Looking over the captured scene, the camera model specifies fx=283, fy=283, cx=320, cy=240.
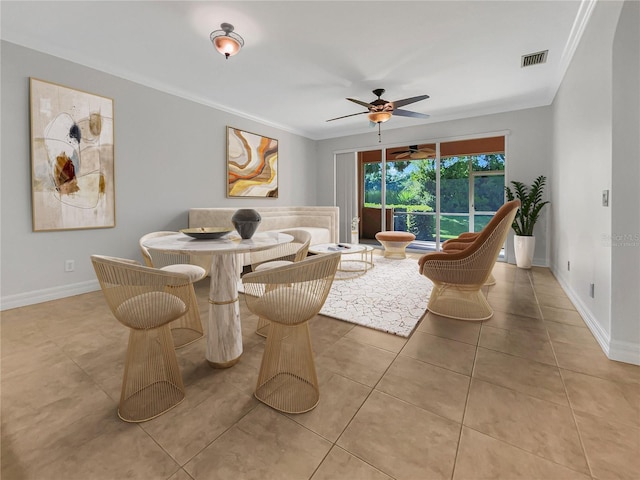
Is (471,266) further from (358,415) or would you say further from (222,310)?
(222,310)

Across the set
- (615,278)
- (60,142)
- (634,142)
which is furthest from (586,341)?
(60,142)

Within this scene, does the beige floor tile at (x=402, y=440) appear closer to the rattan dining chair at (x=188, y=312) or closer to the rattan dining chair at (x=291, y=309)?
the rattan dining chair at (x=291, y=309)

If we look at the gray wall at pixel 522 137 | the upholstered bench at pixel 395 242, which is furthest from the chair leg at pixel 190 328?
the gray wall at pixel 522 137

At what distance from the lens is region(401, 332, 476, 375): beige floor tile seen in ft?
5.86

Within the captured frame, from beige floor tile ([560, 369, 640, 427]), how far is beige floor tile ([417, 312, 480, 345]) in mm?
575

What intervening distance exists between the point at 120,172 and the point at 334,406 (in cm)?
368

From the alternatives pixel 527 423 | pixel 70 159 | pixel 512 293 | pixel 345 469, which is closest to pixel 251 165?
pixel 70 159

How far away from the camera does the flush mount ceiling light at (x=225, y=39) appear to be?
259cm

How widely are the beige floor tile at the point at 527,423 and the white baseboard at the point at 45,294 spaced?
396 centimetres

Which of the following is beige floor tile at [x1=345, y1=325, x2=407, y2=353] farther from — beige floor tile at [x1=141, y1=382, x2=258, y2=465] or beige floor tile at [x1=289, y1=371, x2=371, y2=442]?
beige floor tile at [x1=141, y1=382, x2=258, y2=465]

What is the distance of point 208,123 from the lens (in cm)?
449

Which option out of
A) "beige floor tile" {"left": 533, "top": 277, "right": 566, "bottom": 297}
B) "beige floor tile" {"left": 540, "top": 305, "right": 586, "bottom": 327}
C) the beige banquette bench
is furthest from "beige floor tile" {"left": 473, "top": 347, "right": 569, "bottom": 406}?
the beige banquette bench

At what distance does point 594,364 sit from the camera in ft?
5.78

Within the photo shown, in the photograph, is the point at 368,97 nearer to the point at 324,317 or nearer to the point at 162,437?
the point at 324,317
